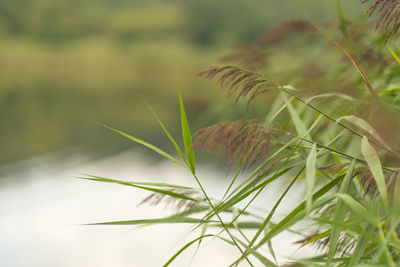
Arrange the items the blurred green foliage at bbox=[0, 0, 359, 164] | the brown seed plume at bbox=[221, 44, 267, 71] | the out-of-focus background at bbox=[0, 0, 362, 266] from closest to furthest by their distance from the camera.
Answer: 1. the brown seed plume at bbox=[221, 44, 267, 71]
2. the out-of-focus background at bbox=[0, 0, 362, 266]
3. the blurred green foliage at bbox=[0, 0, 359, 164]

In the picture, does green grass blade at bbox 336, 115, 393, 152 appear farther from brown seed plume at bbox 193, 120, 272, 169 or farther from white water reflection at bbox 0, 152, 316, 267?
white water reflection at bbox 0, 152, 316, 267

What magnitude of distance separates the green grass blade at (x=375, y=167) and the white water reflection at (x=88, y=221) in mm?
926

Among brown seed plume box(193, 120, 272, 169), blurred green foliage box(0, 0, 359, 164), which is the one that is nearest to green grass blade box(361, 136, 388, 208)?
brown seed plume box(193, 120, 272, 169)

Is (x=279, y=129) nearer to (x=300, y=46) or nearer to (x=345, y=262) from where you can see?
(x=345, y=262)

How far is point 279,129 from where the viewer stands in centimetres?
82

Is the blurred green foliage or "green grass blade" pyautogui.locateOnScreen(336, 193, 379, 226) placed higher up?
the blurred green foliage

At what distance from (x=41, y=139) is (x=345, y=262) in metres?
5.79

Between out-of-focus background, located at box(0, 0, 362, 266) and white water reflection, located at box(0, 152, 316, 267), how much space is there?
0.01 meters

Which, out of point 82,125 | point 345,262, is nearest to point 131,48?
point 82,125

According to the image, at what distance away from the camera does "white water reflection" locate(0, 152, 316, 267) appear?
2787mm

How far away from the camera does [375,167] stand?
2.19ft

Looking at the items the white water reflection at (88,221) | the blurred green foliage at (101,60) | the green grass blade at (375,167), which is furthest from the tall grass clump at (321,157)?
the blurred green foliage at (101,60)

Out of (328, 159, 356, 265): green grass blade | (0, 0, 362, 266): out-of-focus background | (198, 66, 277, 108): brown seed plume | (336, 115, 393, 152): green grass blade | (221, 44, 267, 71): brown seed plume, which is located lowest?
(328, 159, 356, 265): green grass blade

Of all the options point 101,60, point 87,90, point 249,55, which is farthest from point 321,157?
point 101,60
